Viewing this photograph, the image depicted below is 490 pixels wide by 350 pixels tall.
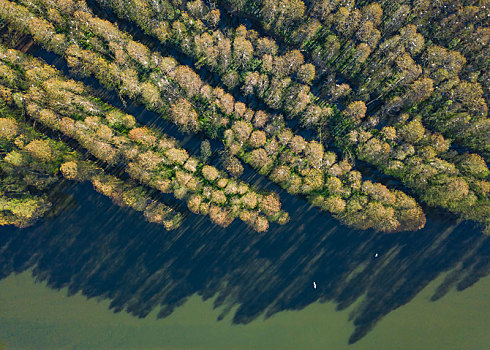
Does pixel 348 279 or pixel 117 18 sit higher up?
pixel 117 18

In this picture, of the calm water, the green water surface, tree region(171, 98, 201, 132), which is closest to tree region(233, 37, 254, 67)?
tree region(171, 98, 201, 132)

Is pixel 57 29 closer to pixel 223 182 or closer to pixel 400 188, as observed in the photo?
pixel 223 182

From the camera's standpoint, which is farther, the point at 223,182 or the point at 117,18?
the point at 117,18

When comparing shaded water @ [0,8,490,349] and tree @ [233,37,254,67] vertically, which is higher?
tree @ [233,37,254,67]

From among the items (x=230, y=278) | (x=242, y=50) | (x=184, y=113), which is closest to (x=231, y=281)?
(x=230, y=278)

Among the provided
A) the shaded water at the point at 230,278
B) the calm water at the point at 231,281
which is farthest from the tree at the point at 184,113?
the calm water at the point at 231,281

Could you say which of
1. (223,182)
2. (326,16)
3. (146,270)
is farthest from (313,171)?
(146,270)

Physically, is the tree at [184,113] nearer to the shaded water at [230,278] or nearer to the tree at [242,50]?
the shaded water at [230,278]

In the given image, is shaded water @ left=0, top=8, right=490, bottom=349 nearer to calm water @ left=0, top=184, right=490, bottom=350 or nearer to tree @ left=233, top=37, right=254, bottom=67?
calm water @ left=0, top=184, right=490, bottom=350
